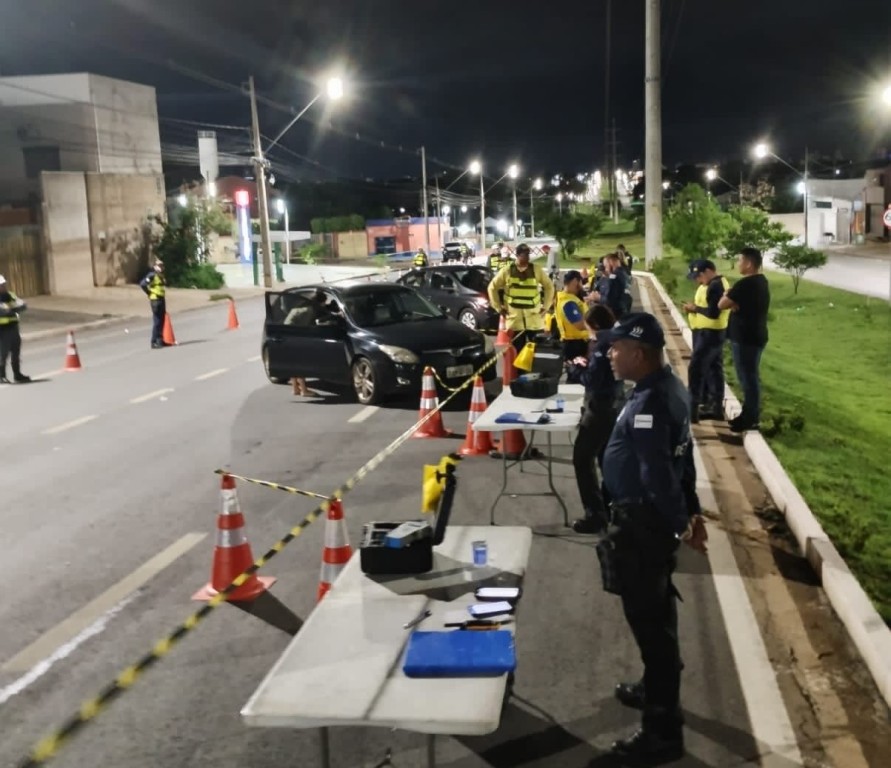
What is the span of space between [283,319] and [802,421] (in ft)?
24.3

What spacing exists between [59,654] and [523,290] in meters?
8.44

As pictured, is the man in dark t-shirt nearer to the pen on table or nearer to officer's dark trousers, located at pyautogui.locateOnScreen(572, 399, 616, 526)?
officer's dark trousers, located at pyautogui.locateOnScreen(572, 399, 616, 526)

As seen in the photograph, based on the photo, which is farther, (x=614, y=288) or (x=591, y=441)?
(x=614, y=288)

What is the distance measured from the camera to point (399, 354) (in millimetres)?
12914

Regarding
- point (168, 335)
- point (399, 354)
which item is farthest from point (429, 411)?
point (168, 335)

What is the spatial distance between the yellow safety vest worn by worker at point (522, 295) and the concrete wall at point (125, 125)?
39.2 meters

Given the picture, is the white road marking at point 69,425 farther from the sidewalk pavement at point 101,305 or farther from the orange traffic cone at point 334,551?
the sidewalk pavement at point 101,305

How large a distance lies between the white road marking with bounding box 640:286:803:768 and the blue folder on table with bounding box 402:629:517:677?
1.52 m

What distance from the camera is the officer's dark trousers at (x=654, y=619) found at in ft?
13.7

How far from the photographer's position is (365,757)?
4.21 m

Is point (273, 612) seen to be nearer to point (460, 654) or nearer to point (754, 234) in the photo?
point (460, 654)

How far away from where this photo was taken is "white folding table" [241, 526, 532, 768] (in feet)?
9.84

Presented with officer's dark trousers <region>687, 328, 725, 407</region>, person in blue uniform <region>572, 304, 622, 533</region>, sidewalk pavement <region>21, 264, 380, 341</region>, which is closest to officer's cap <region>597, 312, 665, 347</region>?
person in blue uniform <region>572, 304, 622, 533</region>

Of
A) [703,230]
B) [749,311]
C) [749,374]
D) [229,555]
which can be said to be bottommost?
[229,555]
